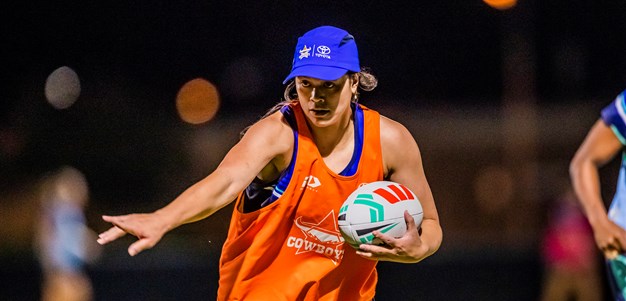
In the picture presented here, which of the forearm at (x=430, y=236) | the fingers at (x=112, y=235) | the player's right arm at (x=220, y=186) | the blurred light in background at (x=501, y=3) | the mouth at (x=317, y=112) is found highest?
the blurred light in background at (x=501, y=3)

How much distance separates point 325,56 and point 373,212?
656mm

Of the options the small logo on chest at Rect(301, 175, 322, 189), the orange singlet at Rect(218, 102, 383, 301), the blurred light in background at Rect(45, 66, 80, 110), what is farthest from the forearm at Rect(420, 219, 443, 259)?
the blurred light in background at Rect(45, 66, 80, 110)

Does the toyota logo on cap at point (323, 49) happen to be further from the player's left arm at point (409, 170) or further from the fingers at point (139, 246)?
the fingers at point (139, 246)

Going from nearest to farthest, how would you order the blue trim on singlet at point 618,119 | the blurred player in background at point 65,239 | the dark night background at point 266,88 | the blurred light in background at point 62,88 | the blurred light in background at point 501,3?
the blue trim on singlet at point 618,119
the blurred player in background at point 65,239
the dark night background at point 266,88
the blurred light in background at point 501,3
the blurred light in background at point 62,88

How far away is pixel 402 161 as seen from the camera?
4.05 metres

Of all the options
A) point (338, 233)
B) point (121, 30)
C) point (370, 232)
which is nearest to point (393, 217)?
point (370, 232)

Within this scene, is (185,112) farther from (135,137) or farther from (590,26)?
(590,26)

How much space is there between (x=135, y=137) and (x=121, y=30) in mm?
1141

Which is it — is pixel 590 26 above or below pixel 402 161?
above

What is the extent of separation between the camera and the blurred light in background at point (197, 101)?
10258 mm

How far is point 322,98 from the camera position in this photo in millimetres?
3846

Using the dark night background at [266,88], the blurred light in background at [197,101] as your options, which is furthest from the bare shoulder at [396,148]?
the blurred light in background at [197,101]

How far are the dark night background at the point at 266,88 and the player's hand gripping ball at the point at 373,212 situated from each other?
17.6ft

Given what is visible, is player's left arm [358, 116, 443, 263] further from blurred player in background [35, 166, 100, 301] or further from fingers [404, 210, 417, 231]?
blurred player in background [35, 166, 100, 301]
